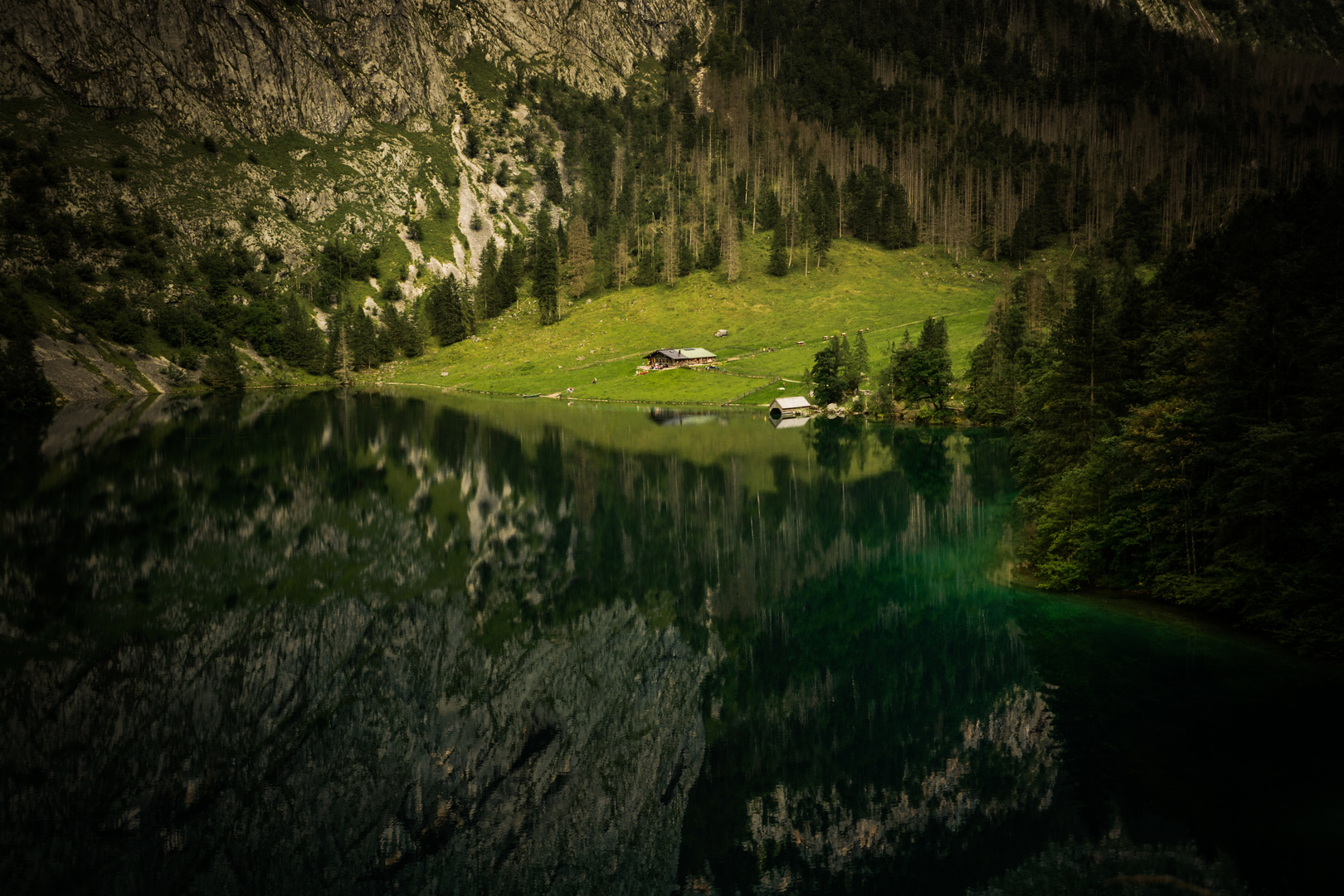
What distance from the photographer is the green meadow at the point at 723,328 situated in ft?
490

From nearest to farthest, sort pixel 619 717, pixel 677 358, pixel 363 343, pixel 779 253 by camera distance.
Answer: pixel 619 717 < pixel 677 358 < pixel 363 343 < pixel 779 253

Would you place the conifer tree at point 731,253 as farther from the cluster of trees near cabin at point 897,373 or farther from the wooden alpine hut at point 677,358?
the cluster of trees near cabin at point 897,373

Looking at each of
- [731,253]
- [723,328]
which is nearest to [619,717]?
[723,328]

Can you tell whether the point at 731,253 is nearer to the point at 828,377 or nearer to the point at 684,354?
the point at 684,354

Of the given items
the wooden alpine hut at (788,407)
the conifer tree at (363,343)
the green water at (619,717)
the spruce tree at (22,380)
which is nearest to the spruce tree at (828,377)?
the wooden alpine hut at (788,407)

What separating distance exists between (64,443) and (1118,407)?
323 ft

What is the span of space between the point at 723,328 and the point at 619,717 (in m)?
155

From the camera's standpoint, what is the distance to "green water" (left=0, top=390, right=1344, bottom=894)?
1784 centimetres

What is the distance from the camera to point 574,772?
73.6 ft

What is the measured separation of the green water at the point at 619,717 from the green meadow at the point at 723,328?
9865cm

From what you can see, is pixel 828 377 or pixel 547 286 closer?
pixel 828 377

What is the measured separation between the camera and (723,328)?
576ft

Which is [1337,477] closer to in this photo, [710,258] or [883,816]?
[883,816]

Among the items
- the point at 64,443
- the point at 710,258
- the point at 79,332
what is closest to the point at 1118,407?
the point at 64,443
